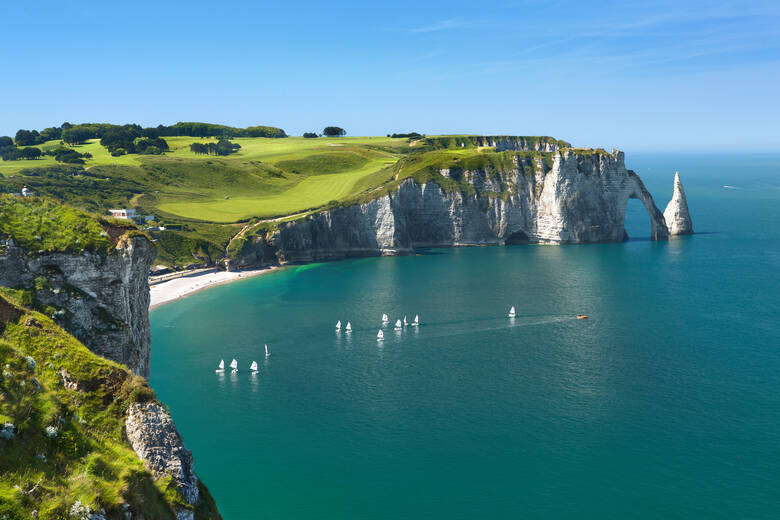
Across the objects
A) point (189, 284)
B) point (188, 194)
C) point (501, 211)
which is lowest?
point (189, 284)

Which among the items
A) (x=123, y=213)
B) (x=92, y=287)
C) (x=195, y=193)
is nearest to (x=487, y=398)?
(x=92, y=287)

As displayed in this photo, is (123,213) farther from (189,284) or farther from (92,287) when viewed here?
(92,287)

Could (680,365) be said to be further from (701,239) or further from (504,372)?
(701,239)

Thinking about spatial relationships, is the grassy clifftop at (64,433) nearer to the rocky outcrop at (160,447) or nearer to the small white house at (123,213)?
the rocky outcrop at (160,447)

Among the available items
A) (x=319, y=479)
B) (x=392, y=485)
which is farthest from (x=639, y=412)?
(x=319, y=479)

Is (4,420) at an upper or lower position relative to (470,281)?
upper
